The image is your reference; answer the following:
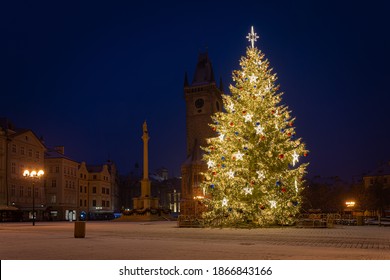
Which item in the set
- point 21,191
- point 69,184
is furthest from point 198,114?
point 21,191

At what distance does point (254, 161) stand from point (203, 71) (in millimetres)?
89259

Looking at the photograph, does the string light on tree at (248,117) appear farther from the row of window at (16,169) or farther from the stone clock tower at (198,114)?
the stone clock tower at (198,114)

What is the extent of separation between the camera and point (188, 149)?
367ft

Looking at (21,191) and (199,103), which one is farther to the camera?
(199,103)

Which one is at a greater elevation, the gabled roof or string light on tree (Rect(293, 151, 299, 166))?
the gabled roof

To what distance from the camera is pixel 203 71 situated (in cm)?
11712

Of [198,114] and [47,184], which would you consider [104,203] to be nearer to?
[47,184]

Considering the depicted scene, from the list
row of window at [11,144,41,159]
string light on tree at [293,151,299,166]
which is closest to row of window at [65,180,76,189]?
row of window at [11,144,41,159]

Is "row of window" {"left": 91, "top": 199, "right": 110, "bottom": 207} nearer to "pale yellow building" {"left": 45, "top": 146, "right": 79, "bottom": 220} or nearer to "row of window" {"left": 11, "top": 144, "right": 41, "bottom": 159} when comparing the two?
"pale yellow building" {"left": 45, "top": 146, "right": 79, "bottom": 220}

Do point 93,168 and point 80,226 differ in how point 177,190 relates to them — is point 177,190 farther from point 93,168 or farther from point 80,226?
point 80,226

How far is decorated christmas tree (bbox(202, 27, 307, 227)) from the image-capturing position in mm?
28812

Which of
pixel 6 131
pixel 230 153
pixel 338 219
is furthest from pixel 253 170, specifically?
pixel 6 131

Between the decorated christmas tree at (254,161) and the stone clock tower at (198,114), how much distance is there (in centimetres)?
7534

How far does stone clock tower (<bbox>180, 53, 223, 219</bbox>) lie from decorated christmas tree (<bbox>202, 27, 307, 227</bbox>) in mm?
75335
